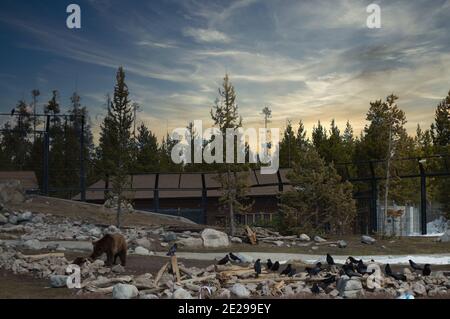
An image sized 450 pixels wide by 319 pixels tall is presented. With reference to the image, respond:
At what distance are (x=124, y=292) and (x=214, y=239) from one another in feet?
39.3

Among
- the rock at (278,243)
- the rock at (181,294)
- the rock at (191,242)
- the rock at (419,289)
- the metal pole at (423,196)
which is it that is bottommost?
the rock at (278,243)

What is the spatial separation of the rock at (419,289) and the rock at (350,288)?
123 cm

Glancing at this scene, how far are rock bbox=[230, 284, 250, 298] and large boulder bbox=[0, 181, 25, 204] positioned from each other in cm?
2462

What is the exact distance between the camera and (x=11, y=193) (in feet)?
109

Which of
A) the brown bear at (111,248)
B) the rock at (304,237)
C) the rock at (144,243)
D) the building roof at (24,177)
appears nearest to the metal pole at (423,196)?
the rock at (304,237)

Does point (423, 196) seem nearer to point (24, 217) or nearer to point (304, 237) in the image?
point (304, 237)

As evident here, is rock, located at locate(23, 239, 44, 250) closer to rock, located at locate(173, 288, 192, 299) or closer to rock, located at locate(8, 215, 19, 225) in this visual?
rock, located at locate(8, 215, 19, 225)

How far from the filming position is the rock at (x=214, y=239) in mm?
22750

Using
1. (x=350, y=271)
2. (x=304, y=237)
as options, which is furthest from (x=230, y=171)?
(x=350, y=271)

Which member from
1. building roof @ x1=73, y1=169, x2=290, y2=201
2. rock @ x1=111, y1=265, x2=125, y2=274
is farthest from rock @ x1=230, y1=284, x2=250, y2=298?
building roof @ x1=73, y1=169, x2=290, y2=201

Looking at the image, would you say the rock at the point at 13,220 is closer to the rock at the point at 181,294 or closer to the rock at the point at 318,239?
the rock at the point at 318,239

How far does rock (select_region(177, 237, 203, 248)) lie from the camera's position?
22.4 meters
